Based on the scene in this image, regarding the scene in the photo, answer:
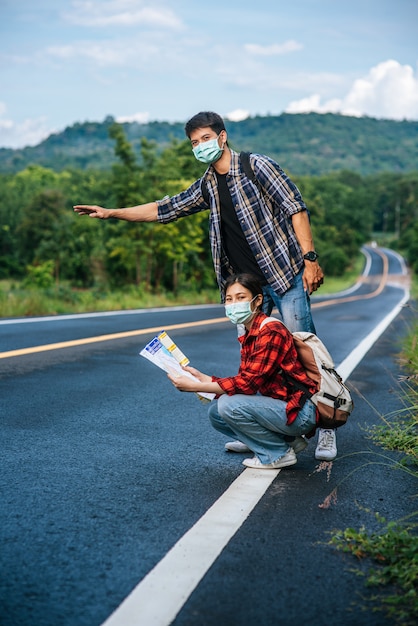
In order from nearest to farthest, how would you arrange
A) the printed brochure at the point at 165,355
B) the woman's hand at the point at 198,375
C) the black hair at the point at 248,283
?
the printed brochure at the point at 165,355
the woman's hand at the point at 198,375
the black hair at the point at 248,283

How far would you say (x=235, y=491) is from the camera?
13.2ft

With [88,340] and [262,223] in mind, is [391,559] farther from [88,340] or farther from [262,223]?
[88,340]

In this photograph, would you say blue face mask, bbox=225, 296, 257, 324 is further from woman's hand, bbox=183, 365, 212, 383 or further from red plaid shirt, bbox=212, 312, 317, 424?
woman's hand, bbox=183, 365, 212, 383

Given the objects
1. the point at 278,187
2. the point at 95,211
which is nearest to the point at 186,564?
the point at 278,187

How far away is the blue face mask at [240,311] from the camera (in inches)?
173

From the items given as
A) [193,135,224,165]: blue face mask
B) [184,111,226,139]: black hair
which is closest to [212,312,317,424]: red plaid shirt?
[193,135,224,165]: blue face mask

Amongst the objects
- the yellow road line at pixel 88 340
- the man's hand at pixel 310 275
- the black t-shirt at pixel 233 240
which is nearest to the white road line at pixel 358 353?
the man's hand at pixel 310 275

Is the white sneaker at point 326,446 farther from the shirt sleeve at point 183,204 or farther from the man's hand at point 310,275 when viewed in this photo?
the shirt sleeve at point 183,204

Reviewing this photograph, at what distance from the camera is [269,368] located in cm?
432

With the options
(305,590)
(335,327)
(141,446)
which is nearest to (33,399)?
(141,446)

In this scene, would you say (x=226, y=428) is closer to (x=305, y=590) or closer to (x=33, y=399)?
(x=305, y=590)

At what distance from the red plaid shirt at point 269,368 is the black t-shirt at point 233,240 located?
2.25ft

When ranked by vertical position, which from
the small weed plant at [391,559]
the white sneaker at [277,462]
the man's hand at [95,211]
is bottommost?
the white sneaker at [277,462]

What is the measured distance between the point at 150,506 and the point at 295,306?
181 cm
